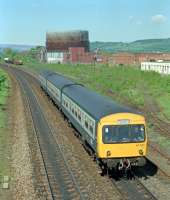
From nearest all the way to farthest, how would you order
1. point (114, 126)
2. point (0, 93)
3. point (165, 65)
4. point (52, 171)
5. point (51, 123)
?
point (114, 126)
point (52, 171)
point (51, 123)
point (0, 93)
point (165, 65)

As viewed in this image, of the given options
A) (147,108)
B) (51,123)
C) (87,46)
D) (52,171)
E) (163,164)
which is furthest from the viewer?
(87,46)

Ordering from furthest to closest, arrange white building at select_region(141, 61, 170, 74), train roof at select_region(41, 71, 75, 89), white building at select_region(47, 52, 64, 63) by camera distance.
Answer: white building at select_region(47, 52, 64, 63)
white building at select_region(141, 61, 170, 74)
train roof at select_region(41, 71, 75, 89)

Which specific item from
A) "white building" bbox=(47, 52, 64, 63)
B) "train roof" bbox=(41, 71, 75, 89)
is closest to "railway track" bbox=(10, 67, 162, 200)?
"train roof" bbox=(41, 71, 75, 89)

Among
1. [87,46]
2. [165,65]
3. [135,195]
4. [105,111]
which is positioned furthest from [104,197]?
[87,46]

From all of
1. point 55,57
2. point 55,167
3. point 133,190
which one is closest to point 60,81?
point 55,167

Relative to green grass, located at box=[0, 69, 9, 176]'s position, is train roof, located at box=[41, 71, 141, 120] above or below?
above

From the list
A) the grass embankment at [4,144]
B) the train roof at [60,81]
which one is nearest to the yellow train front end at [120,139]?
the grass embankment at [4,144]

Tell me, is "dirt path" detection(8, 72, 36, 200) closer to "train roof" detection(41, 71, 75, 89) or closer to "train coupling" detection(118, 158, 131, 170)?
"train coupling" detection(118, 158, 131, 170)

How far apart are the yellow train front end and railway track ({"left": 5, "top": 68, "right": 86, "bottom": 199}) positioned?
1.91 meters

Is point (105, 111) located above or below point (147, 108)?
above

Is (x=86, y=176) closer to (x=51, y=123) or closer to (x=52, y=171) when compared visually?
(x=52, y=171)

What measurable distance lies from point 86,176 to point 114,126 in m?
2.88

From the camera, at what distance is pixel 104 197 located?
56.2 ft

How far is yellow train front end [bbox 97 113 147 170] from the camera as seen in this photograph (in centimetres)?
1859
